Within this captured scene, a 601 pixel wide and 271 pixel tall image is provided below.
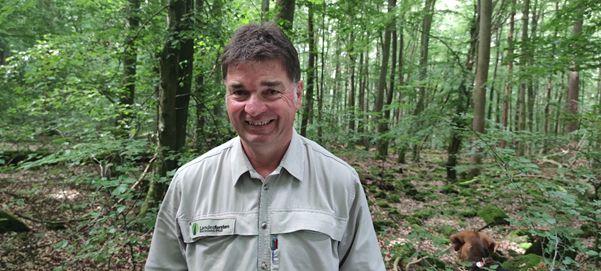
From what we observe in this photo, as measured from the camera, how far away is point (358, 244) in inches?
61.7

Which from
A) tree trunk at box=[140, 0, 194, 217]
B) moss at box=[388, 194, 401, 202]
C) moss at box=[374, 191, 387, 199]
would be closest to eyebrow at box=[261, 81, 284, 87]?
tree trunk at box=[140, 0, 194, 217]

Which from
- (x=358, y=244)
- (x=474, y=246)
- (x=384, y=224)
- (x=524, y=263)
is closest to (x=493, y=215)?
(x=384, y=224)

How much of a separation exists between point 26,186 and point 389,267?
856 cm

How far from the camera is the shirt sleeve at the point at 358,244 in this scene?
1.56 metres

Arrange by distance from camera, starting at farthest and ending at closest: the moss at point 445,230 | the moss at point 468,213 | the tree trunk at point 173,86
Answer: the moss at point 468,213, the moss at point 445,230, the tree trunk at point 173,86

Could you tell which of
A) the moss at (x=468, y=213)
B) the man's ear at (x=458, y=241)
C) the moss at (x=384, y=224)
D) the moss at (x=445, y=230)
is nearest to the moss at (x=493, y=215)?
the moss at (x=468, y=213)

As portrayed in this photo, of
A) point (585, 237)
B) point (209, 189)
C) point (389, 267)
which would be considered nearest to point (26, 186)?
point (389, 267)

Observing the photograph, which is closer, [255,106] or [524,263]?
[255,106]

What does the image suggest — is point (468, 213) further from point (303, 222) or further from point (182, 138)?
point (303, 222)

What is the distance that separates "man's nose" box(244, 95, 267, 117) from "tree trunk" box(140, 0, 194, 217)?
3.90 meters

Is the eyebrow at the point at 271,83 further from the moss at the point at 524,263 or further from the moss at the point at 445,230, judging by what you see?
the moss at the point at 445,230

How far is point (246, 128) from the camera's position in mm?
1509

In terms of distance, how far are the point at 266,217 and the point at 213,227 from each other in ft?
0.73

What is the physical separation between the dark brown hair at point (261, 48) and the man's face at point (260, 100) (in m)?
0.02
